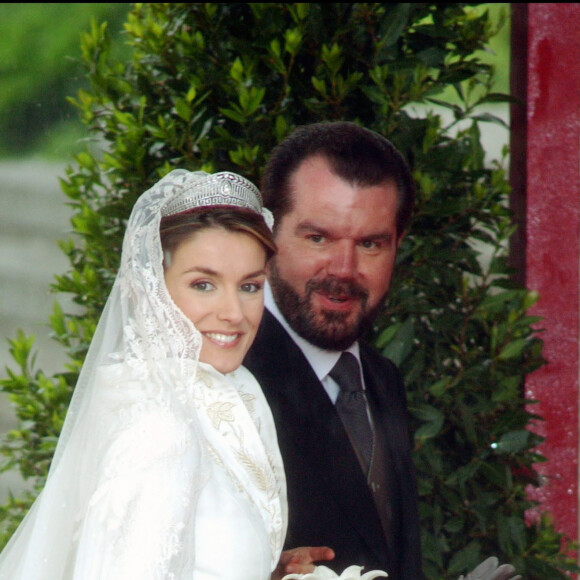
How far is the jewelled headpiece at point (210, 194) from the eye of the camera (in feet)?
6.75

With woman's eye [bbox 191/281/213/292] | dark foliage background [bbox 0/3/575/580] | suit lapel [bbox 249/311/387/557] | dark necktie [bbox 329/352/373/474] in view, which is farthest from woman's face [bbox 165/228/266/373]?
dark foliage background [bbox 0/3/575/580]

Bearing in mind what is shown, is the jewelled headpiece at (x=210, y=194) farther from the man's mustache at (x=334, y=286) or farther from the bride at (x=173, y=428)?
the man's mustache at (x=334, y=286)

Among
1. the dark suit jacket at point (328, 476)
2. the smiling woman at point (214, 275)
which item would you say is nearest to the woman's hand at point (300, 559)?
the dark suit jacket at point (328, 476)

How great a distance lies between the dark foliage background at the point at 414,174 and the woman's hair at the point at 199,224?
829 millimetres

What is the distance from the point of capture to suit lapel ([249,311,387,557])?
2.35 meters

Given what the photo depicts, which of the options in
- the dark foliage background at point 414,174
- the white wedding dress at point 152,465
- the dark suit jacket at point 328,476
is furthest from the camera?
the dark foliage background at point 414,174

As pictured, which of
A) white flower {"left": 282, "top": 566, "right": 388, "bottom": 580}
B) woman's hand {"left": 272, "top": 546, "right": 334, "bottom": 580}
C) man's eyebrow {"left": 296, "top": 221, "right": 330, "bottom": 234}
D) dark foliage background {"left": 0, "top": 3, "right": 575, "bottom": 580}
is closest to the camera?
white flower {"left": 282, "top": 566, "right": 388, "bottom": 580}

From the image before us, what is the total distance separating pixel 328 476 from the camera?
7.70ft

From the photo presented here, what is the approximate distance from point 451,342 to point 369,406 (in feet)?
1.98

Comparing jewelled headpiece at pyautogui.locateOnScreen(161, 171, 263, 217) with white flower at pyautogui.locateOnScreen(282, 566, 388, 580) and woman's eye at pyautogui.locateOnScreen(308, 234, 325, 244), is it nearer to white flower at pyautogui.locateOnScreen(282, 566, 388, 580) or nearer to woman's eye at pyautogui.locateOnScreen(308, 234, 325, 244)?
woman's eye at pyautogui.locateOnScreen(308, 234, 325, 244)

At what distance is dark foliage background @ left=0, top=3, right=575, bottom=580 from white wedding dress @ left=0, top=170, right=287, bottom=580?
851 mm

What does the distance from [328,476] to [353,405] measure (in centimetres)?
23

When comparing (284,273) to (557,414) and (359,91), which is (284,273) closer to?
(359,91)

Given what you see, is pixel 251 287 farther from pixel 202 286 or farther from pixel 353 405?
pixel 353 405
